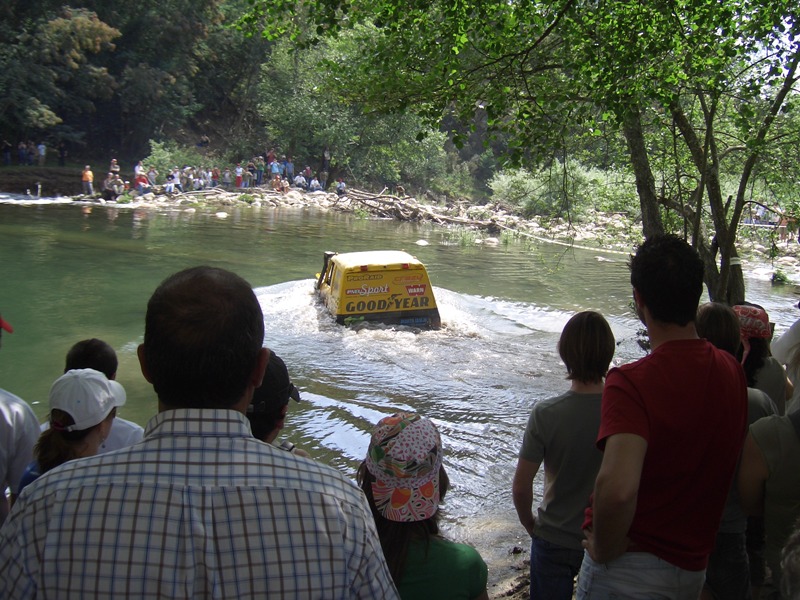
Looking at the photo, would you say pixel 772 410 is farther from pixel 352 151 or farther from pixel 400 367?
pixel 352 151

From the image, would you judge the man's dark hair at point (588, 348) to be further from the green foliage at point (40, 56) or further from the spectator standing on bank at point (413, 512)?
the green foliage at point (40, 56)

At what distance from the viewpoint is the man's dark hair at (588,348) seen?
3379 millimetres

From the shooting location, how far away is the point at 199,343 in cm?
175

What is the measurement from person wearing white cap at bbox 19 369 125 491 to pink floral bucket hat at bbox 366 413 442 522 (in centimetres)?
→ 157

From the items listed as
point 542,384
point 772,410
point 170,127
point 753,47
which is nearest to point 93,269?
point 542,384

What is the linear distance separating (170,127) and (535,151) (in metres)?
47.3

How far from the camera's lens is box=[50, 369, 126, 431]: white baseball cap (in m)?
3.31

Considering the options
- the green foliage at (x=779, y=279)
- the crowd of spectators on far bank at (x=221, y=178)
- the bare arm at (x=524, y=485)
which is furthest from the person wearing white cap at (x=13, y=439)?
the crowd of spectators on far bank at (x=221, y=178)

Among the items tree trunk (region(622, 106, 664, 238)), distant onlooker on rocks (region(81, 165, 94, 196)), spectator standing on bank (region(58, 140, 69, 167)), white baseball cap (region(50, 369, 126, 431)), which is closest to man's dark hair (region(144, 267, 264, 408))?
white baseball cap (region(50, 369, 126, 431))

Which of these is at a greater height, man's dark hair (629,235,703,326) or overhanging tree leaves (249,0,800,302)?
overhanging tree leaves (249,0,800,302)

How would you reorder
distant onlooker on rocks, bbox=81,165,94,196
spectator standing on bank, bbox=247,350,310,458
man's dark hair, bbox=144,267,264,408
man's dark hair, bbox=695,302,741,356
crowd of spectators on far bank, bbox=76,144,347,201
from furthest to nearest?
crowd of spectators on far bank, bbox=76,144,347,201, distant onlooker on rocks, bbox=81,165,94,196, man's dark hair, bbox=695,302,741,356, spectator standing on bank, bbox=247,350,310,458, man's dark hair, bbox=144,267,264,408

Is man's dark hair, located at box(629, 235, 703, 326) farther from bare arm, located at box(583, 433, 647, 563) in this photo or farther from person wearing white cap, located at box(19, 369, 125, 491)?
person wearing white cap, located at box(19, 369, 125, 491)

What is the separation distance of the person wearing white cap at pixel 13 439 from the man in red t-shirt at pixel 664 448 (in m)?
2.51

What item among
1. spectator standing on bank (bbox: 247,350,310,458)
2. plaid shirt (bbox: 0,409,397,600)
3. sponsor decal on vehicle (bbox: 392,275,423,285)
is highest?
plaid shirt (bbox: 0,409,397,600)
